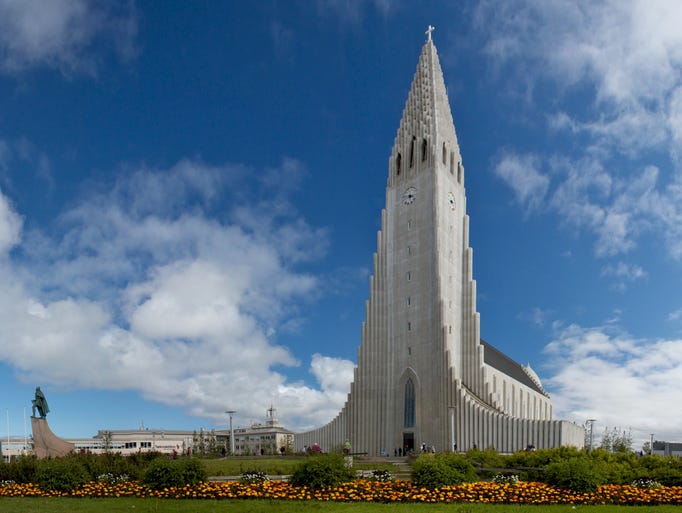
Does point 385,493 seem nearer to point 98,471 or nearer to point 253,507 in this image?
point 253,507

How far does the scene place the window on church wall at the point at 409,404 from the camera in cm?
5828

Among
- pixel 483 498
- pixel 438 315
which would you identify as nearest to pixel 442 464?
pixel 483 498

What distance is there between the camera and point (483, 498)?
58.6ft

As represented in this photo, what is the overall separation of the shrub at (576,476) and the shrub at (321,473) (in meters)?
6.35

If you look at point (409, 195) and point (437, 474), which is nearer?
point (437, 474)

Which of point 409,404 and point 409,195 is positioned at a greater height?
point 409,195

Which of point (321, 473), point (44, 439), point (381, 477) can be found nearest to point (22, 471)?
point (321, 473)

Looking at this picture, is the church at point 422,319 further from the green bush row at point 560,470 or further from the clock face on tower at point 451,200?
the green bush row at point 560,470

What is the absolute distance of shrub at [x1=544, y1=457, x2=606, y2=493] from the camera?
1897 cm

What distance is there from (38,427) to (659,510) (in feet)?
129

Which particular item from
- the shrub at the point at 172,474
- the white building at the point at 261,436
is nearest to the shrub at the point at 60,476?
the shrub at the point at 172,474

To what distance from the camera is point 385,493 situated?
58.2ft

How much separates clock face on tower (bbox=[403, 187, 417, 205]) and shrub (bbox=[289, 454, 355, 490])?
46.5 meters

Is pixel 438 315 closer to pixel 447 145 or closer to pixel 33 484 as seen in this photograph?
pixel 447 145
